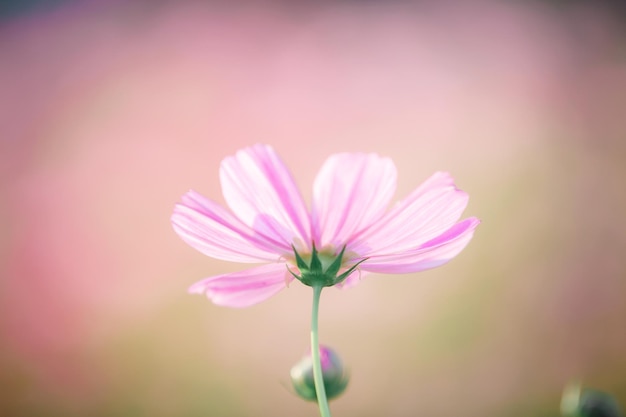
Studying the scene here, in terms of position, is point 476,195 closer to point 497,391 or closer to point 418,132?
point 418,132

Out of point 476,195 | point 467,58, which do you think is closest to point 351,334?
point 476,195

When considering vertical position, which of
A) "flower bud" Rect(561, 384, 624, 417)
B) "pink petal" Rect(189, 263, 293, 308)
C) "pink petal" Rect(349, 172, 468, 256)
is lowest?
"flower bud" Rect(561, 384, 624, 417)

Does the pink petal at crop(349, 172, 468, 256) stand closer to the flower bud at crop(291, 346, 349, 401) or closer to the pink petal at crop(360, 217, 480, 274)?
the pink petal at crop(360, 217, 480, 274)

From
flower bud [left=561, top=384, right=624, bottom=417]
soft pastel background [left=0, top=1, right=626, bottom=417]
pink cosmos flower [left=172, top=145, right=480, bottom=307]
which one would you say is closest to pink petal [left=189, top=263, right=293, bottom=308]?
pink cosmos flower [left=172, top=145, right=480, bottom=307]

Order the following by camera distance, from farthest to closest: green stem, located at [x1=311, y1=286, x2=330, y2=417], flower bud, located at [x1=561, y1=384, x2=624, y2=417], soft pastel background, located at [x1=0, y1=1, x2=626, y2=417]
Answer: soft pastel background, located at [x1=0, y1=1, x2=626, y2=417] → flower bud, located at [x1=561, y1=384, x2=624, y2=417] → green stem, located at [x1=311, y1=286, x2=330, y2=417]

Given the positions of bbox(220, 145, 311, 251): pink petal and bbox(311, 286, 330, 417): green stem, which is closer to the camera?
bbox(311, 286, 330, 417): green stem

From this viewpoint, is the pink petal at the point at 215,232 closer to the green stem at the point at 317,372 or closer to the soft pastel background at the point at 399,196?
the green stem at the point at 317,372

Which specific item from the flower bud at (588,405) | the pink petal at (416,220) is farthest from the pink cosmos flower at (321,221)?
the flower bud at (588,405)

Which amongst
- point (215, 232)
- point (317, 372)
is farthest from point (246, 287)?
point (317, 372)

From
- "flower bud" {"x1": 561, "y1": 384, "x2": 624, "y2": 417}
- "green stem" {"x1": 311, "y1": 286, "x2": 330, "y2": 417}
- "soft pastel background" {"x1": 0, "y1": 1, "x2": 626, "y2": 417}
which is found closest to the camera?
"green stem" {"x1": 311, "y1": 286, "x2": 330, "y2": 417}
